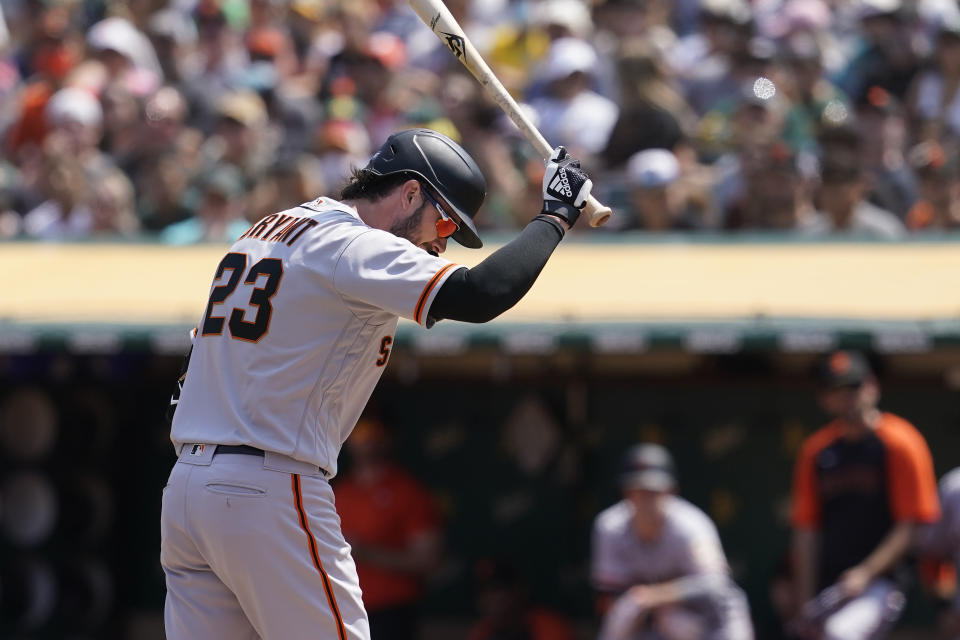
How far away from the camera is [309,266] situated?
340cm

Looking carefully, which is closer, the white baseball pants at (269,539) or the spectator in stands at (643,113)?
the white baseball pants at (269,539)

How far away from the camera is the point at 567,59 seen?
28.1 ft

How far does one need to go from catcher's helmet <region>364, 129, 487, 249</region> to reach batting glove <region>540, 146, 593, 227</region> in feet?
0.57

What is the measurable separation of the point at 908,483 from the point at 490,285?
3.40m

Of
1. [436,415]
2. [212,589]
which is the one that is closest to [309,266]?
[212,589]

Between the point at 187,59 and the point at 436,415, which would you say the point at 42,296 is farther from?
the point at 187,59

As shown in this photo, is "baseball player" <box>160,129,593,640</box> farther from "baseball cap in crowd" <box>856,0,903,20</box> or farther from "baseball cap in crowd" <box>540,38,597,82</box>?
"baseball cap in crowd" <box>856,0,903,20</box>

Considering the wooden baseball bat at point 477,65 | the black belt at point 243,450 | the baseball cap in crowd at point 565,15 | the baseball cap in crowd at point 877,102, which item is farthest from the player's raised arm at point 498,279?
the baseball cap in crowd at point 565,15

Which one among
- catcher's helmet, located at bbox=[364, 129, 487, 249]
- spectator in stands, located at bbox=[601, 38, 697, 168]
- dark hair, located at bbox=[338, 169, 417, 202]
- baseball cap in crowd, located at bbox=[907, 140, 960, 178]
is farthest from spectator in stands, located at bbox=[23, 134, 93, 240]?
catcher's helmet, located at bbox=[364, 129, 487, 249]

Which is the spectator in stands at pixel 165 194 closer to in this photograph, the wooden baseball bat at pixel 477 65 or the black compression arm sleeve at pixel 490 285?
the wooden baseball bat at pixel 477 65

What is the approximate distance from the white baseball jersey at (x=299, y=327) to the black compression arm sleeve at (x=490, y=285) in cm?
3

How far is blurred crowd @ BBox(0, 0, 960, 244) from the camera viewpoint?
301 inches

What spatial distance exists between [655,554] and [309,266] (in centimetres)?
345

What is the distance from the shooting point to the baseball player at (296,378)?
3.34 m
